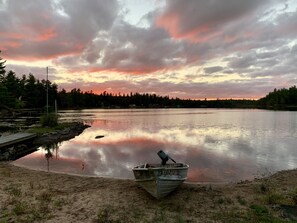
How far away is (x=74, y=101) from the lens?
17200cm

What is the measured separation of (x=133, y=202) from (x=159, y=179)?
4.57ft

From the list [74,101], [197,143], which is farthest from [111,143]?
[74,101]

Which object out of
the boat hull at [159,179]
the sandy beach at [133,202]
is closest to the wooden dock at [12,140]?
the sandy beach at [133,202]

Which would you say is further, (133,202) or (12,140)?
(12,140)

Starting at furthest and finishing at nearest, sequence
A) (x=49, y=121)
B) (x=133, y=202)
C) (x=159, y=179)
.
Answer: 1. (x=49, y=121)
2. (x=159, y=179)
3. (x=133, y=202)

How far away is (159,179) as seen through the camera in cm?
1114

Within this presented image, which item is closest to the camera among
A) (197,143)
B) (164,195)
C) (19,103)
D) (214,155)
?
(164,195)

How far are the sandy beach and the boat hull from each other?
0.33 m

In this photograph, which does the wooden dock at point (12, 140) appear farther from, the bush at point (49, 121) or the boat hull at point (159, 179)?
the boat hull at point (159, 179)

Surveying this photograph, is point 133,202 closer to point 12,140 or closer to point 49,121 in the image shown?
point 12,140

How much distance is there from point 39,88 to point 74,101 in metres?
52.5

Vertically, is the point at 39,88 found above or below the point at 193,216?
above

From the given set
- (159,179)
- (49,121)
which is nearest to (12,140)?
(49,121)

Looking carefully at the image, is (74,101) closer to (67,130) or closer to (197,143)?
(67,130)
